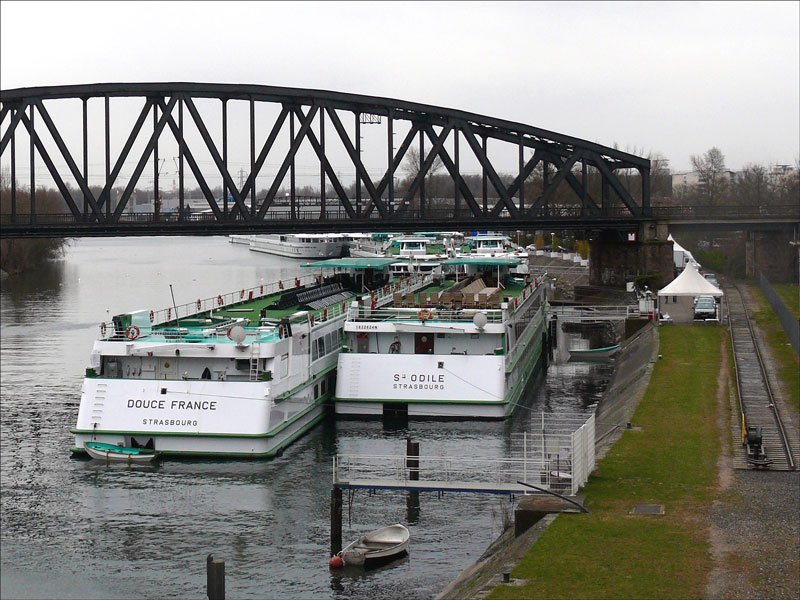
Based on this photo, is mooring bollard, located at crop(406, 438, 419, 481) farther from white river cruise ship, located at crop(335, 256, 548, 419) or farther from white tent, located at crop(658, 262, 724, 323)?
white tent, located at crop(658, 262, 724, 323)

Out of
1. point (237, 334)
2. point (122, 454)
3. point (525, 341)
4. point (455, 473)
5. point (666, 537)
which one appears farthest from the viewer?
point (525, 341)

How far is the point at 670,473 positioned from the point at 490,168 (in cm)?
4909

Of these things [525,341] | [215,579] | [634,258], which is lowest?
[215,579]

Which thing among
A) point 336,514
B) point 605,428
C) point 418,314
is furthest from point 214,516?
point 418,314

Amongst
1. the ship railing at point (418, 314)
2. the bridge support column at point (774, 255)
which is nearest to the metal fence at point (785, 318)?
the bridge support column at point (774, 255)

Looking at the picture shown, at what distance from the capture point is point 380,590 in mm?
28641

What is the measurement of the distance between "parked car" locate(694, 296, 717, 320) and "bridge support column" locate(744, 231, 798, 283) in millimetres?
24550

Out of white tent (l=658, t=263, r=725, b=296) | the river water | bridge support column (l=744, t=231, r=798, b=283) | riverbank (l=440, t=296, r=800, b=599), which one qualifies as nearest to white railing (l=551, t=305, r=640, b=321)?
white tent (l=658, t=263, r=725, b=296)

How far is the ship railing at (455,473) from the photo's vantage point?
104 feet

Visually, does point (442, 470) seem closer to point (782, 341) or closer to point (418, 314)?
point (418, 314)

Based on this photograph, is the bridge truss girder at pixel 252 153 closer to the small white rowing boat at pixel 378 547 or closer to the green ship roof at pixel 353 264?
the green ship roof at pixel 353 264

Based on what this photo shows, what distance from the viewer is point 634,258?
91.9 meters

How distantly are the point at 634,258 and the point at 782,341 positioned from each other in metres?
30.8

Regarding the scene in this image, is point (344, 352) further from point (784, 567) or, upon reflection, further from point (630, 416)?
point (784, 567)
